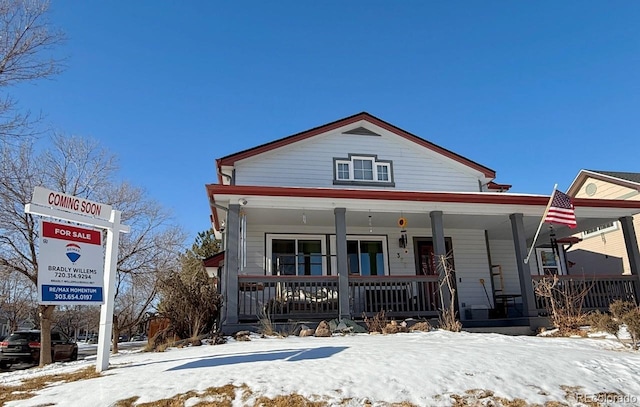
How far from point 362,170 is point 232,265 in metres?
6.24

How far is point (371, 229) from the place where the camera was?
13891 millimetres

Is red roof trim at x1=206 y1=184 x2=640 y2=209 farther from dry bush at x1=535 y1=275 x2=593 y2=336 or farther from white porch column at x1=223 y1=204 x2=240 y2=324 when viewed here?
dry bush at x1=535 y1=275 x2=593 y2=336

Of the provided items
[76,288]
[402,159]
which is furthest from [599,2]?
[76,288]

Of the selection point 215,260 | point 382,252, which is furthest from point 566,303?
point 215,260

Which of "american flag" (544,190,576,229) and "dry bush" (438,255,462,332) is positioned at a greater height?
"american flag" (544,190,576,229)

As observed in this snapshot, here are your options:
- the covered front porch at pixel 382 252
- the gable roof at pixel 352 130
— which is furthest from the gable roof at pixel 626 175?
the gable roof at pixel 352 130

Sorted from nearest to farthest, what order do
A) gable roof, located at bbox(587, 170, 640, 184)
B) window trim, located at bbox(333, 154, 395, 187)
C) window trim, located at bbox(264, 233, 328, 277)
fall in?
window trim, located at bbox(264, 233, 328, 277) → window trim, located at bbox(333, 154, 395, 187) → gable roof, located at bbox(587, 170, 640, 184)

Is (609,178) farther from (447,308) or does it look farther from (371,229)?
(447,308)

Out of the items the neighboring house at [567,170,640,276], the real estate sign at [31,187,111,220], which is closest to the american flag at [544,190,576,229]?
the real estate sign at [31,187,111,220]

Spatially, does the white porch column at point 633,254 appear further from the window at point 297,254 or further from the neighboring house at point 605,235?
the window at point 297,254

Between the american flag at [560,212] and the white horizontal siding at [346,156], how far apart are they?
4375 mm

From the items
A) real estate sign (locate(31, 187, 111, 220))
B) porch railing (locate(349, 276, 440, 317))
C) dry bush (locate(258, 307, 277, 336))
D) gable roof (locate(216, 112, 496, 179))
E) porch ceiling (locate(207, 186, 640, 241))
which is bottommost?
dry bush (locate(258, 307, 277, 336))

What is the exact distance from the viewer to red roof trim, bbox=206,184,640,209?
10500 millimetres

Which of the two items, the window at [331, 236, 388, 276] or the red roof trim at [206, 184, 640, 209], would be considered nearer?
the red roof trim at [206, 184, 640, 209]
